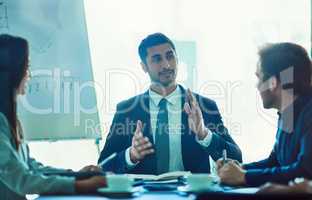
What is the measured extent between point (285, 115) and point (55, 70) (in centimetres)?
139

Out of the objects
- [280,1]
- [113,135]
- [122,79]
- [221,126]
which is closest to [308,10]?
[280,1]

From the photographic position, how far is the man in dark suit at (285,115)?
187cm

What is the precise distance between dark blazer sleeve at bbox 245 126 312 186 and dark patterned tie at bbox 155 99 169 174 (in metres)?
0.75

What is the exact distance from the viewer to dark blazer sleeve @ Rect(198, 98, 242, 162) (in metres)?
2.49

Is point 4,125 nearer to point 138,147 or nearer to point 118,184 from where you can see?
point 118,184

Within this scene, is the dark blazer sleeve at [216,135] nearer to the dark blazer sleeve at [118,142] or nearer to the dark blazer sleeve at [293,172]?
the dark blazer sleeve at [118,142]

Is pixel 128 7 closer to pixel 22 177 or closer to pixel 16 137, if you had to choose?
pixel 16 137

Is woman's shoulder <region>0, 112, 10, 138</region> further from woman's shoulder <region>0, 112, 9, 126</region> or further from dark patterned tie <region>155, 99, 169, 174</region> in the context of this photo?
dark patterned tie <region>155, 99, 169, 174</region>

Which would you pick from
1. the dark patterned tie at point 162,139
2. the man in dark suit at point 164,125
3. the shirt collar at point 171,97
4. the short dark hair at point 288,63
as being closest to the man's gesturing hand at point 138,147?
the man in dark suit at point 164,125

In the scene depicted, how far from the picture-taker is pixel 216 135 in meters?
Result: 2.49

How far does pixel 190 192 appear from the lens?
1715mm

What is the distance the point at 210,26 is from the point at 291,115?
985 mm

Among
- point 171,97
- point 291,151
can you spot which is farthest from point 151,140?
point 291,151

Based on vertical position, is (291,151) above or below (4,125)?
below
